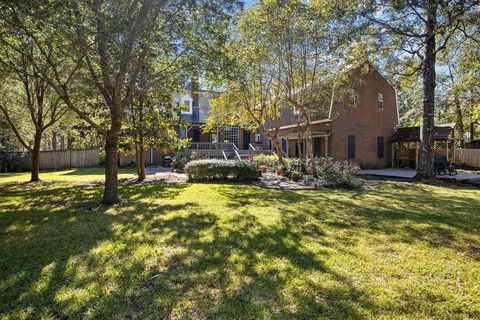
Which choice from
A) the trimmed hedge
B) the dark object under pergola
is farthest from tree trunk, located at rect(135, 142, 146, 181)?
the dark object under pergola

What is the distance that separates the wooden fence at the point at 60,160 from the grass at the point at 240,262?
19.5 metres

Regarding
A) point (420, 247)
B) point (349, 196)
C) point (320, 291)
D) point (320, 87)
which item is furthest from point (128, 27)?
point (320, 87)

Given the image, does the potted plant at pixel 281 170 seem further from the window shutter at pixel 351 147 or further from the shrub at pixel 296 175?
the window shutter at pixel 351 147

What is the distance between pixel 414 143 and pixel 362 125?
4.80 meters

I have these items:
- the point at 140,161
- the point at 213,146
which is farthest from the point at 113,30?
the point at 213,146

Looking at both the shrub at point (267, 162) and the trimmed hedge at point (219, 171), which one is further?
the shrub at point (267, 162)

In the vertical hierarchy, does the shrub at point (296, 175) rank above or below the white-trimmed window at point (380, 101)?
below

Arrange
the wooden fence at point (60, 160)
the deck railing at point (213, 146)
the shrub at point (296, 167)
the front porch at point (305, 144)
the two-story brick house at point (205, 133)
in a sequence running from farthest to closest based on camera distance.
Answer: the two-story brick house at point (205, 133) < the deck railing at point (213, 146) < the wooden fence at point (60, 160) < the front porch at point (305, 144) < the shrub at point (296, 167)

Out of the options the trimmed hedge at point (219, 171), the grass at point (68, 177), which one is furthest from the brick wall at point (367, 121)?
the grass at point (68, 177)

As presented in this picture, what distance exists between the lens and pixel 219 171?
14367mm

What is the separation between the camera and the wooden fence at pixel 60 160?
24.2 metres

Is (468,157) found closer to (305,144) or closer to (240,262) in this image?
(305,144)

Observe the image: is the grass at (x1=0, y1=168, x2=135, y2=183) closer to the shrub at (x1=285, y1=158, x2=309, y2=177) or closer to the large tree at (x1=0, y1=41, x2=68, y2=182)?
the large tree at (x1=0, y1=41, x2=68, y2=182)

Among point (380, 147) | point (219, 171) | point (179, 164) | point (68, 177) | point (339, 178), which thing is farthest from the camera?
point (380, 147)
